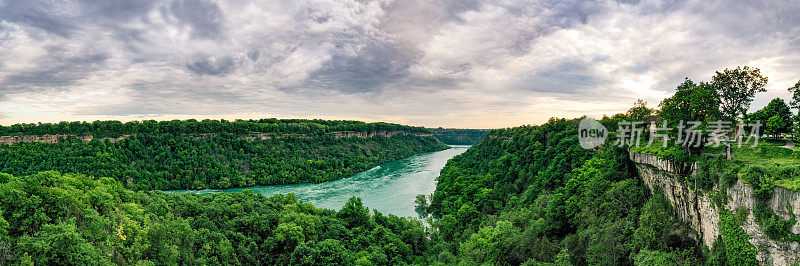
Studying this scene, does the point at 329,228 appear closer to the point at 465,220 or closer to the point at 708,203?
the point at 465,220

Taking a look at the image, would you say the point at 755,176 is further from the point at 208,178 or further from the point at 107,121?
the point at 107,121

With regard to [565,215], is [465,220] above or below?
below

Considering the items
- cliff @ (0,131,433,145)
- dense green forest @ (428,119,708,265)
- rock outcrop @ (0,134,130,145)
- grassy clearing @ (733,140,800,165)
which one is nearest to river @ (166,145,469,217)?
dense green forest @ (428,119,708,265)

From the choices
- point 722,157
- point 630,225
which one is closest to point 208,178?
point 630,225

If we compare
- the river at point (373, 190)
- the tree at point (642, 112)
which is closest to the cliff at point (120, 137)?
the river at point (373, 190)

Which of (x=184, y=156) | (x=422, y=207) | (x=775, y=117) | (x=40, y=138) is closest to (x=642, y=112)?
(x=775, y=117)
